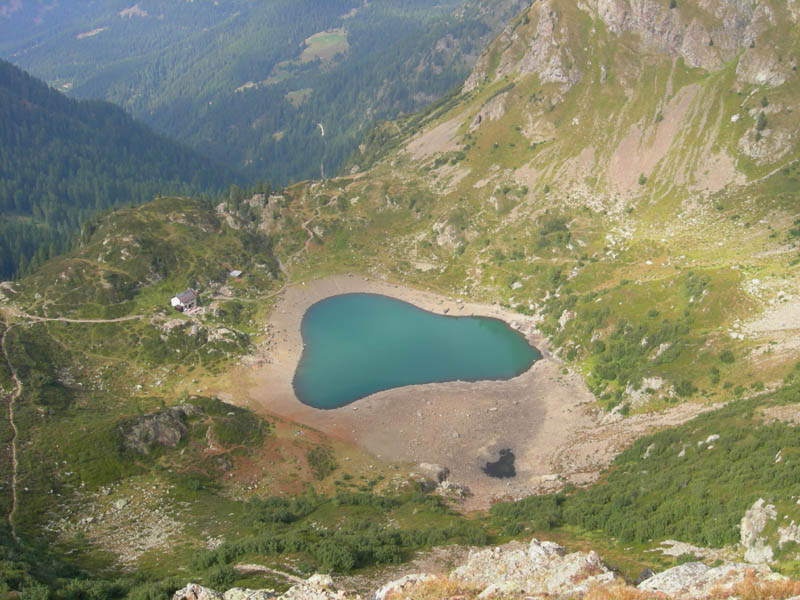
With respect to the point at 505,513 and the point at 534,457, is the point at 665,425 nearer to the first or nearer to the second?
the point at 534,457

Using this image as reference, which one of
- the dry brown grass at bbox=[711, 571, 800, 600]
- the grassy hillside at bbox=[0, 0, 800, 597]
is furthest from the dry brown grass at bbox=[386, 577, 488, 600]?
the grassy hillside at bbox=[0, 0, 800, 597]

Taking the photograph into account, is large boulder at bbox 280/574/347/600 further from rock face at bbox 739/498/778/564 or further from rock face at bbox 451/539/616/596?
rock face at bbox 739/498/778/564

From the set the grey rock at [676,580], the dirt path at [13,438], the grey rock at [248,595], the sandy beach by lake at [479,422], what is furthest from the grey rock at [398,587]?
the dirt path at [13,438]

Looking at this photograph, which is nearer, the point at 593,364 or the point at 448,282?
the point at 593,364

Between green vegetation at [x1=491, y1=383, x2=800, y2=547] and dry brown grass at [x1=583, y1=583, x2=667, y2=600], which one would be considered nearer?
dry brown grass at [x1=583, y1=583, x2=667, y2=600]

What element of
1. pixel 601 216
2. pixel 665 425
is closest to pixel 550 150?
pixel 601 216

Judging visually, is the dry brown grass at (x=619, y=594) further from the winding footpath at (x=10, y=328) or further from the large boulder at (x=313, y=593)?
the winding footpath at (x=10, y=328)
